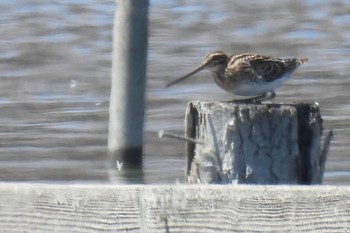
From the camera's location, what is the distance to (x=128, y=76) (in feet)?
28.4

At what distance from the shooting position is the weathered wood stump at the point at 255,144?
169 inches

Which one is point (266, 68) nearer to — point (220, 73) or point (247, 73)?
point (247, 73)

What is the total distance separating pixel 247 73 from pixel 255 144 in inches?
71.8

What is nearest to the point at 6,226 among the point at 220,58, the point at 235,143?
the point at 235,143

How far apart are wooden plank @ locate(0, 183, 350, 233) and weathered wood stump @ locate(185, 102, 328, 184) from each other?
3.37ft

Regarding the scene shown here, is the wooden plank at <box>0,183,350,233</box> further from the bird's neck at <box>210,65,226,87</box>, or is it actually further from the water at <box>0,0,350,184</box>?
the water at <box>0,0,350,184</box>

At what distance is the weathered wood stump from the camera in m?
4.30

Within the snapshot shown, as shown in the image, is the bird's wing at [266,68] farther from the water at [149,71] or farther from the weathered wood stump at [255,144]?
the water at [149,71]

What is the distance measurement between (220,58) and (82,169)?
11.7 feet

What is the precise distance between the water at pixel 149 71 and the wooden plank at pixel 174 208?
5483mm

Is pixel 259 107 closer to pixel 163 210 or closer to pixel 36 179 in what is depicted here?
pixel 163 210

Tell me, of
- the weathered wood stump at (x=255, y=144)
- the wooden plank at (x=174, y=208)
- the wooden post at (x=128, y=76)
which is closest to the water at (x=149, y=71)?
the wooden post at (x=128, y=76)

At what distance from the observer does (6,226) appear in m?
3.38

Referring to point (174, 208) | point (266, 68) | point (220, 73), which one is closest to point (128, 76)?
point (220, 73)
